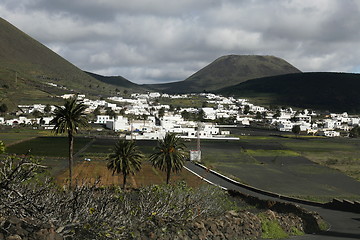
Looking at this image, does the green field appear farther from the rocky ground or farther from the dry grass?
the rocky ground

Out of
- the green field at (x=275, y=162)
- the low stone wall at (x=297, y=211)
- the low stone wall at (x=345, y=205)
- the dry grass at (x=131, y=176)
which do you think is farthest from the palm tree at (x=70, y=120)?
the low stone wall at (x=345, y=205)

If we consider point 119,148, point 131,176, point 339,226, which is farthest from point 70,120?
point 339,226

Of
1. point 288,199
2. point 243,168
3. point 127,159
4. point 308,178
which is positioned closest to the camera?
point 288,199

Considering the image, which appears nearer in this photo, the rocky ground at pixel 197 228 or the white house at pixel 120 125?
the rocky ground at pixel 197 228

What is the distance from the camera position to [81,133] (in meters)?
150

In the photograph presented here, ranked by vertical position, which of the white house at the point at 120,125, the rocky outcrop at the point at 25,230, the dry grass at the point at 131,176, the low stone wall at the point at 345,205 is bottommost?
the dry grass at the point at 131,176

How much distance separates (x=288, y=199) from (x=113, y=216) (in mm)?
36674

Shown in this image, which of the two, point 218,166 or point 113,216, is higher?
point 113,216

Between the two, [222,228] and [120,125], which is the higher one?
[120,125]

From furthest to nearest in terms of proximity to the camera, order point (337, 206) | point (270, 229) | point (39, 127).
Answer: point (39, 127) < point (337, 206) < point (270, 229)

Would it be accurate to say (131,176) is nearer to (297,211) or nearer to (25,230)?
(297,211)

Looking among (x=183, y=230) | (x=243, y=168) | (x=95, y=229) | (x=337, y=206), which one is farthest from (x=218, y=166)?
(x=95, y=229)

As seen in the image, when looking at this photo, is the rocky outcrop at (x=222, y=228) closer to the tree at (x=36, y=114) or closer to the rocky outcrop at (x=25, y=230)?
the rocky outcrop at (x=25, y=230)

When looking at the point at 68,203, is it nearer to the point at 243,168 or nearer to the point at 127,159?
the point at 127,159
